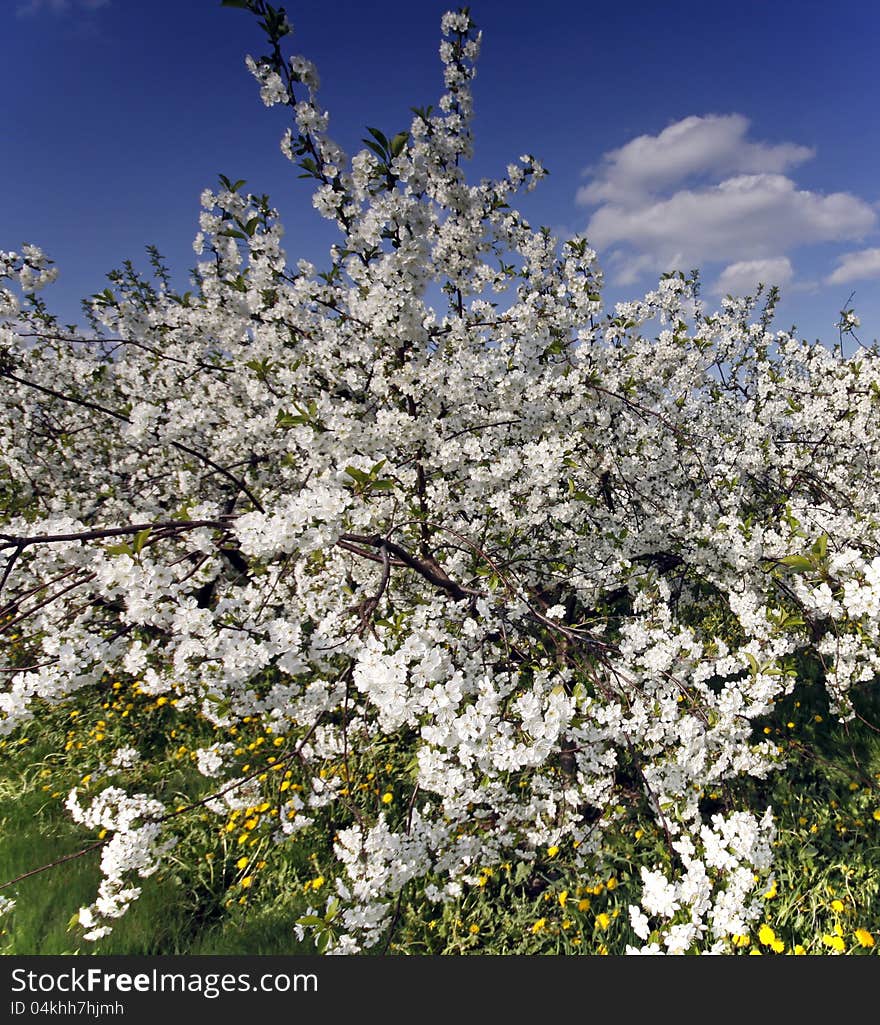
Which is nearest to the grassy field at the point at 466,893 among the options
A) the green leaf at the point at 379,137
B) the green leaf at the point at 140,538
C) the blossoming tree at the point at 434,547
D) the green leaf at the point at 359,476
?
the blossoming tree at the point at 434,547

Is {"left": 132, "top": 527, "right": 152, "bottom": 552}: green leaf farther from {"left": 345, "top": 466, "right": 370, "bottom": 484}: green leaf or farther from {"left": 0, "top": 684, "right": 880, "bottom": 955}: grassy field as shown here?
{"left": 0, "top": 684, "right": 880, "bottom": 955}: grassy field

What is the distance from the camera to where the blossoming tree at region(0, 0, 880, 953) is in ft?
8.36

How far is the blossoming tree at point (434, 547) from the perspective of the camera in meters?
2.55

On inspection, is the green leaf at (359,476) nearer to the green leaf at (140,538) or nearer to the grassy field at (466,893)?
the green leaf at (140,538)

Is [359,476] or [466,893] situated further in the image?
[466,893]

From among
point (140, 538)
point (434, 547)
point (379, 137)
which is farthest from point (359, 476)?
point (379, 137)

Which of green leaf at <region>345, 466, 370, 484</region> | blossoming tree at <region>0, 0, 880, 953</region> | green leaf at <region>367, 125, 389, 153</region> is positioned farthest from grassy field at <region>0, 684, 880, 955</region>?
green leaf at <region>367, 125, 389, 153</region>

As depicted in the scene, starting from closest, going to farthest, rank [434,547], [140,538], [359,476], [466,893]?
[140,538], [359,476], [466,893], [434,547]

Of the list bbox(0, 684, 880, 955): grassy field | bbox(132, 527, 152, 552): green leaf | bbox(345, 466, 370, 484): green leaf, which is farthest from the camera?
bbox(0, 684, 880, 955): grassy field

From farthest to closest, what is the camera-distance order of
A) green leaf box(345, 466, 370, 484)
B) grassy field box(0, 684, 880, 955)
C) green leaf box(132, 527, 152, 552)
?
grassy field box(0, 684, 880, 955) < green leaf box(345, 466, 370, 484) < green leaf box(132, 527, 152, 552)

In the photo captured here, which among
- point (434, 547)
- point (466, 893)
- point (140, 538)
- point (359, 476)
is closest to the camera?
point (140, 538)

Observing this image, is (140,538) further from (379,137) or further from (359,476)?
(379,137)

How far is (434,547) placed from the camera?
13.9 feet

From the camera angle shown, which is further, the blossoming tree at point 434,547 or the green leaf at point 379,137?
the green leaf at point 379,137
